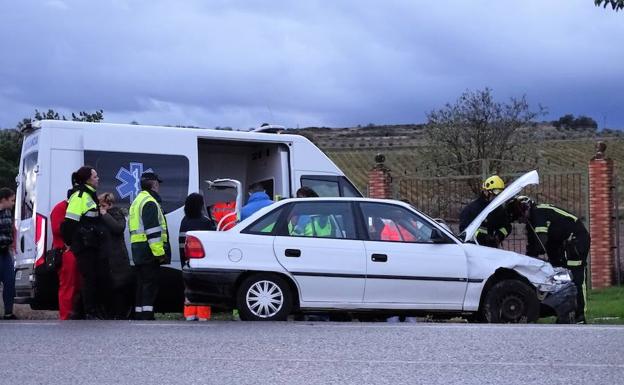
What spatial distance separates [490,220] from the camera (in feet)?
37.7

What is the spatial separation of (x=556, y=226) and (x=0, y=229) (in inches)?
274

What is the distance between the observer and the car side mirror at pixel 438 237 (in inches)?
398

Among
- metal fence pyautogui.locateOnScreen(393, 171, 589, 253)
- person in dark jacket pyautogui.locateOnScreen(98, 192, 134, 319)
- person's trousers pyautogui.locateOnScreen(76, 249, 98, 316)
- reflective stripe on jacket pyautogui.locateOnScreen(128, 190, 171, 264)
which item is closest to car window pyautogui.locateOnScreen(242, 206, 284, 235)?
reflective stripe on jacket pyautogui.locateOnScreen(128, 190, 171, 264)

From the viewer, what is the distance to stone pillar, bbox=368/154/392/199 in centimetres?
1822

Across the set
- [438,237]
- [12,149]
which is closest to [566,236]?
[438,237]

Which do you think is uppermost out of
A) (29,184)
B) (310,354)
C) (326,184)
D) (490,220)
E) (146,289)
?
(326,184)

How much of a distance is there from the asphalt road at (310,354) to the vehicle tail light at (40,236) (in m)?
1.48

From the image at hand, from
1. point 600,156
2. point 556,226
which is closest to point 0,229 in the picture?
point 556,226

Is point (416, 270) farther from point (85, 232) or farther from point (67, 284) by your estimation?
point (67, 284)

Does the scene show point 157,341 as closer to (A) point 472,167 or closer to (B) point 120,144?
(B) point 120,144

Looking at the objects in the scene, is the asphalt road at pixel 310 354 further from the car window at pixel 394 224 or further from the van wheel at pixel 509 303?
the car window at pixel 394 224

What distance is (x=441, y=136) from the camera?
25641mm

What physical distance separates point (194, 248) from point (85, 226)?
4.72ft

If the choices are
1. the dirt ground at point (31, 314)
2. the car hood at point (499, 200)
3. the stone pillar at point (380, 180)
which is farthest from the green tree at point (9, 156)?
the car hood at point (499, 200)
